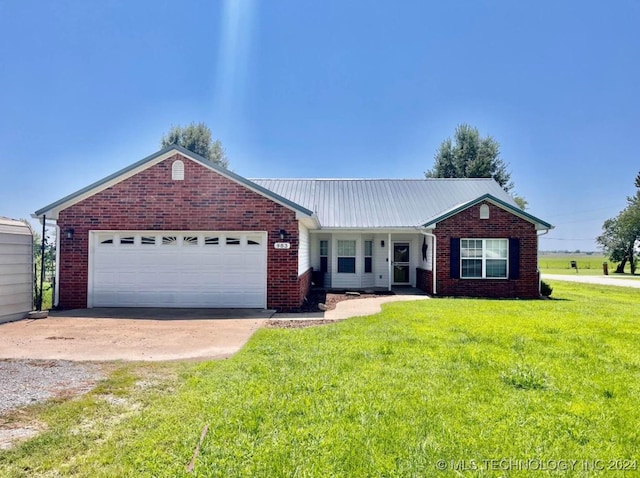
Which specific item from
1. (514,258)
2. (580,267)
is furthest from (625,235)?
(514,258)

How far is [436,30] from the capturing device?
44.3 feet

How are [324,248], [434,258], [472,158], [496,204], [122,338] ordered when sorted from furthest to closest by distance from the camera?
[472,158] → [324,248] → [434,258] → [496,204] → [122,338]

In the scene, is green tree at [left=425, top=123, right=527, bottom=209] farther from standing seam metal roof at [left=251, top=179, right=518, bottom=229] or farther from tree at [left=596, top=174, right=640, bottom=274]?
standing seam metal roof at [left=251, top=179, right=518, bottom=229]

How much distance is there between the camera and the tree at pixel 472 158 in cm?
3616

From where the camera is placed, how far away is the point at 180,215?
35.9 feet

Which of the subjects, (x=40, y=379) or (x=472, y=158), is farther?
(x=472, y=158)

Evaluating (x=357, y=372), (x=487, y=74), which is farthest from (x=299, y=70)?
(x=357, y=372)

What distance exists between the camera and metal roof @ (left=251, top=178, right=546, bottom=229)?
1684cm

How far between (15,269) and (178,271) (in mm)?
3831

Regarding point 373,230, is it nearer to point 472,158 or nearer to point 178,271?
point 178,271

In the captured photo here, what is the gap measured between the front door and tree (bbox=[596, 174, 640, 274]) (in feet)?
102

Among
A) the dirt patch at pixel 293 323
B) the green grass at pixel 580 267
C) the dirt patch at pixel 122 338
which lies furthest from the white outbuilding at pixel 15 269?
the green grass at pixel 580 267

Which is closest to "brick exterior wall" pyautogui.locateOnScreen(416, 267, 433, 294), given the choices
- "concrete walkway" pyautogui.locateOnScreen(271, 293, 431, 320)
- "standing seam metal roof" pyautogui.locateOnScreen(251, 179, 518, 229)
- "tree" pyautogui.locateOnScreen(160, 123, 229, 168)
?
"concrete walkway" pyautogui.locateOnScreen(271, 293, 431, 320)

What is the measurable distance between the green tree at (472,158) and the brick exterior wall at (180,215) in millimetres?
29877
